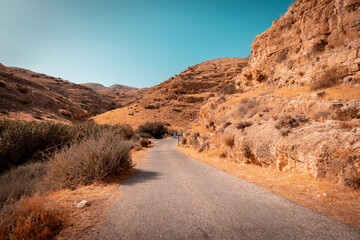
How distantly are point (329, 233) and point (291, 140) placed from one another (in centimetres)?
370

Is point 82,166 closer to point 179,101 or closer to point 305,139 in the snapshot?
point 305,139

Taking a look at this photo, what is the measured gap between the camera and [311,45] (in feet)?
39.4

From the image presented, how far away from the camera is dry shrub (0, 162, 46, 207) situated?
3.57 meters

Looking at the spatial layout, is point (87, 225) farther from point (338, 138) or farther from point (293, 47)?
point (293, 47)

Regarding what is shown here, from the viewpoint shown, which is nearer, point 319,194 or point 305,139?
point 319,194

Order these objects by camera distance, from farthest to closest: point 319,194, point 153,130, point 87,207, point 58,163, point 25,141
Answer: point 153,130 → point 25,141 → point 58,163 → point 319,194 → point 87,207

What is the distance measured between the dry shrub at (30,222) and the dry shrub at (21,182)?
45.0 inches

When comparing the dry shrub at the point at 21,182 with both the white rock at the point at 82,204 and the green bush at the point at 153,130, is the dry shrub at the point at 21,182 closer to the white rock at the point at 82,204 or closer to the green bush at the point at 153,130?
the white rock at the point at 82,204

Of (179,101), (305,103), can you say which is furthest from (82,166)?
(179,101)

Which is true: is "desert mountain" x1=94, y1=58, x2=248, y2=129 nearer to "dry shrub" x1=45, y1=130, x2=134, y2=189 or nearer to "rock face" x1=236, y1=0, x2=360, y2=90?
"rock face" x1=236, y1=0, x2=360, y2=90

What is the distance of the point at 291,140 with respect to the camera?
5168 millimetres

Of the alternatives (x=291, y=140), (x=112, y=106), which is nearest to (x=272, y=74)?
(x=291, y=140)

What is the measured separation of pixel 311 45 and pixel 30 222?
17162mm

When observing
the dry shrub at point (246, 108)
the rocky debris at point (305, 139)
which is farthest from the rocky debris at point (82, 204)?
the dry shrub at point (246, 108)
